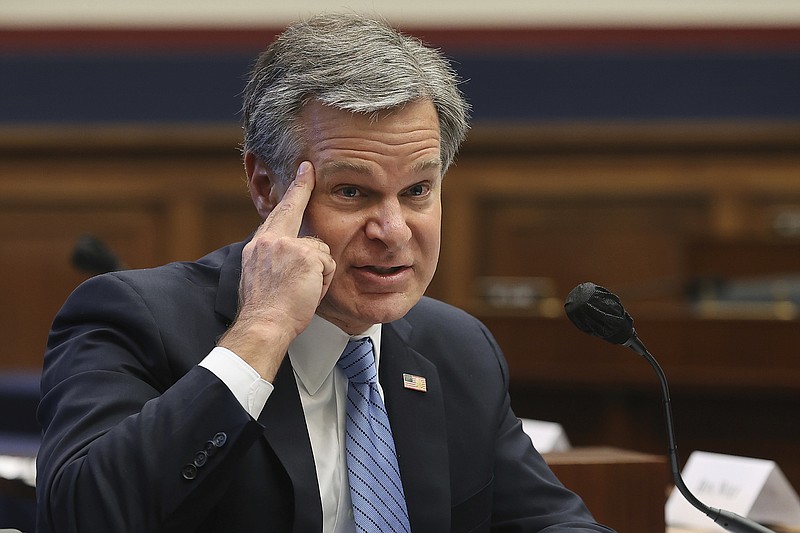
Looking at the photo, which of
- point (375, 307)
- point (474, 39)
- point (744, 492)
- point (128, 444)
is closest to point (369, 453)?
point (375, 307)

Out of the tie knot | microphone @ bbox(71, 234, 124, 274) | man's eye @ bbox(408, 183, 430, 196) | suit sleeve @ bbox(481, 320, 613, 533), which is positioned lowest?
suit sleeve @ bbox(481, 320, 613, 533)

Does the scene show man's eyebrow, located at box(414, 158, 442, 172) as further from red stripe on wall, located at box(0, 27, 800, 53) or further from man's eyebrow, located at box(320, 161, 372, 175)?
red stripe on wall, located at box(0, 27, 800, 53)

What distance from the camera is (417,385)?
201 cm

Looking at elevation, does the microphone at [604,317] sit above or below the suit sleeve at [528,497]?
above

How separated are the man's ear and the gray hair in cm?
2

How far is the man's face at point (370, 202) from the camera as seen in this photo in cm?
179

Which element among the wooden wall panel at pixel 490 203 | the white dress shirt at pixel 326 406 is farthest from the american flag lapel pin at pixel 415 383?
the wooden wall panel at pixel 490 203

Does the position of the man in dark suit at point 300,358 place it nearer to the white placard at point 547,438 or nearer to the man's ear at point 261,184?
the man's ear at point 261,184

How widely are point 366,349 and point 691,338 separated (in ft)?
7.73

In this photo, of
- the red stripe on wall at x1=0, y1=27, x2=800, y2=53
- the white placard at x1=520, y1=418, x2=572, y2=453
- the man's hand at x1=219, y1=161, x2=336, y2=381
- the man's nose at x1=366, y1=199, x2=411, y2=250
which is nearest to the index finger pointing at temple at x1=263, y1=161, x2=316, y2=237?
the man's hand at x1=219, y1=161, x2=336, y2=381

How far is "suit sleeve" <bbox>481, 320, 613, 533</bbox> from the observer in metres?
1.99

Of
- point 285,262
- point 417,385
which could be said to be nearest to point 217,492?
point 285,262

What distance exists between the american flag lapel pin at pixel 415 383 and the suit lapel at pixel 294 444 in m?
0.23

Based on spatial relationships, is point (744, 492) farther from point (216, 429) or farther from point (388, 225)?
point (216, 429)
